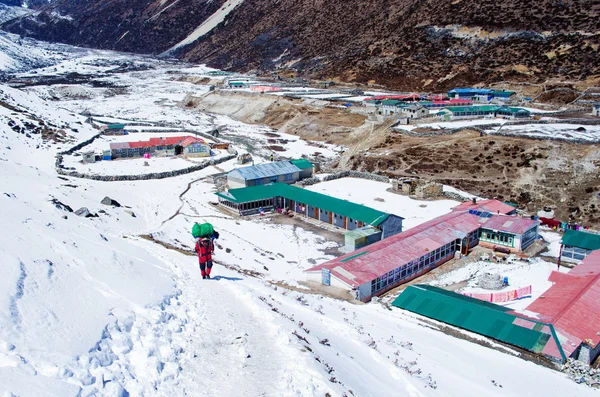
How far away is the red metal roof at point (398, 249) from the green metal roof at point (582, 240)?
17.8 feet

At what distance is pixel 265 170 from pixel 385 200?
11947 millimetres

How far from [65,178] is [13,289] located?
39.6 m

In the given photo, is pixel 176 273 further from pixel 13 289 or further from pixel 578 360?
pixel 578 360

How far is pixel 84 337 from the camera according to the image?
1060 cm

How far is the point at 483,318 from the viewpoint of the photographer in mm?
22812

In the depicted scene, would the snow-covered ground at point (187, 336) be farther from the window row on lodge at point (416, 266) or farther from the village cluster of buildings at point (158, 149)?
the village cluster of buildings at point (158, 149)

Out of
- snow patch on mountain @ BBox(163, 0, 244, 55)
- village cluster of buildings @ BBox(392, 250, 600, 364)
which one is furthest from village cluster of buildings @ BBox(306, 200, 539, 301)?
snow patch on mountain @ BBox(163, 0, 244, 55)

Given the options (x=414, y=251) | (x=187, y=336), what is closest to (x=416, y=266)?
(x=414, y=251)

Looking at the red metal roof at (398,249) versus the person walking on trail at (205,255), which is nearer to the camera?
the person walking on trail at (205,255)

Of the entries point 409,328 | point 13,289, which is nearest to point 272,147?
point 409,328

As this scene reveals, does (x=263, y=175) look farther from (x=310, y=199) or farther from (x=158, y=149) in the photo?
→ (x=158, y=149)

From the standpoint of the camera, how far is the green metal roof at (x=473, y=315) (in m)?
21.2

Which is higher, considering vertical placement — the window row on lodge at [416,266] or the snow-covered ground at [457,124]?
the snow-covered ground at [457,124]

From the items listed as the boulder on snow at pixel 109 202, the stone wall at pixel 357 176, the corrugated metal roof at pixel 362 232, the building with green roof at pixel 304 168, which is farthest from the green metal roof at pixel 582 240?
the boulder on snow at pixel 109 202
